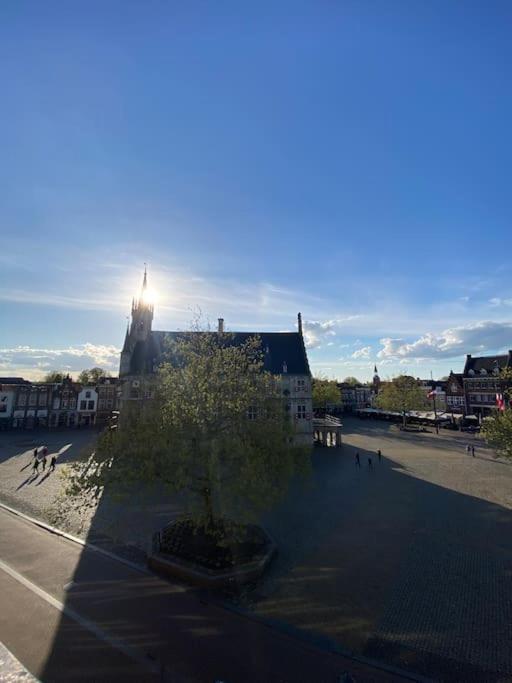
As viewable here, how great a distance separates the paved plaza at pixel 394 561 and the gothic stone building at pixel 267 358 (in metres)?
19.1

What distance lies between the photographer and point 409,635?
11445 mm

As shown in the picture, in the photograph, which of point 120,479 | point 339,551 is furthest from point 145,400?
point 339,551

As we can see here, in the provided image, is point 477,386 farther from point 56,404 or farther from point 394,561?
point 56,404

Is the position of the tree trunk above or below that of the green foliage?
below

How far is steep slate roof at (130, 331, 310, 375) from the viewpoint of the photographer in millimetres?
56750

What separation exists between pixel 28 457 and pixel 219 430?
3849 centimetres

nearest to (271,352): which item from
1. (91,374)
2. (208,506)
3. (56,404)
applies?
(208,506)

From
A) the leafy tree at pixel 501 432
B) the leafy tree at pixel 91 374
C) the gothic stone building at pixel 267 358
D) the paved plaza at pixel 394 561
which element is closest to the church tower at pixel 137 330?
the gothic stone building at pixel 267 358

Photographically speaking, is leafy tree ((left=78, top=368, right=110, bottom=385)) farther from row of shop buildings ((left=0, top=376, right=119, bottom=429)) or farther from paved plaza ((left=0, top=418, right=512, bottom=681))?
paved plaza ((left=0, top=418, right=512, bottom=681))

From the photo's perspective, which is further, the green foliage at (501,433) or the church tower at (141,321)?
the church tower at (141,321)

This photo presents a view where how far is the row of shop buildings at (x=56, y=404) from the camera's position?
73.1 meters

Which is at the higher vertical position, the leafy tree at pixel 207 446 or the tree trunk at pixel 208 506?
the leafy tree at pixel 207 446

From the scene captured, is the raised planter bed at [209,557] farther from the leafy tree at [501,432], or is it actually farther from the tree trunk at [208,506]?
the leafy tree at [501,432]

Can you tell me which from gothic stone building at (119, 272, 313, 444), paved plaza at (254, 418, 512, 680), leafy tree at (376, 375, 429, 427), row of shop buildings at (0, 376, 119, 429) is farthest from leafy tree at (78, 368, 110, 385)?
paved plaza at (254, 418, 512, 680)
